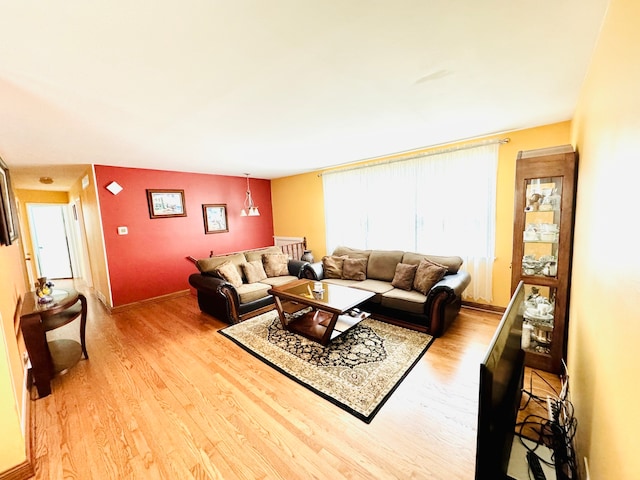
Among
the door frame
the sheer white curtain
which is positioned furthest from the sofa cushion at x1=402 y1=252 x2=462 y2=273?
the door frame

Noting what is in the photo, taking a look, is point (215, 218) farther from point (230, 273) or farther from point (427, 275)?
point (427, 275)

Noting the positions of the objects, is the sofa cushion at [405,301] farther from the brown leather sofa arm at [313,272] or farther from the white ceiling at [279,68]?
the white ceiling at [279,68]

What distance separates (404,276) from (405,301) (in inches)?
17.9

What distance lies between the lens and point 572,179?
6.50 ft

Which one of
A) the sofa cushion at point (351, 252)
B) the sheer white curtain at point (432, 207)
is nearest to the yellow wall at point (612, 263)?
the sheer white curtain at point (432, 207)

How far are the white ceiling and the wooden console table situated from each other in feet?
5.21

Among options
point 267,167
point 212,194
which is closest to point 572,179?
point 267,167

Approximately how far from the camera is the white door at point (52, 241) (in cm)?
645

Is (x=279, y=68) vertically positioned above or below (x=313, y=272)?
above

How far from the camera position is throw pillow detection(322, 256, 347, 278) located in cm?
398

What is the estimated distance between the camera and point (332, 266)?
4020mm

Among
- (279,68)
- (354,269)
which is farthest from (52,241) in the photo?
(279,68)

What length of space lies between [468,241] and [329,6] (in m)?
3.28

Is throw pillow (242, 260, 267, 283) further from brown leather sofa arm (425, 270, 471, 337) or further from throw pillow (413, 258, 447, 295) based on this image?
brown leather sofa arm (425, 270, 471, 337)
